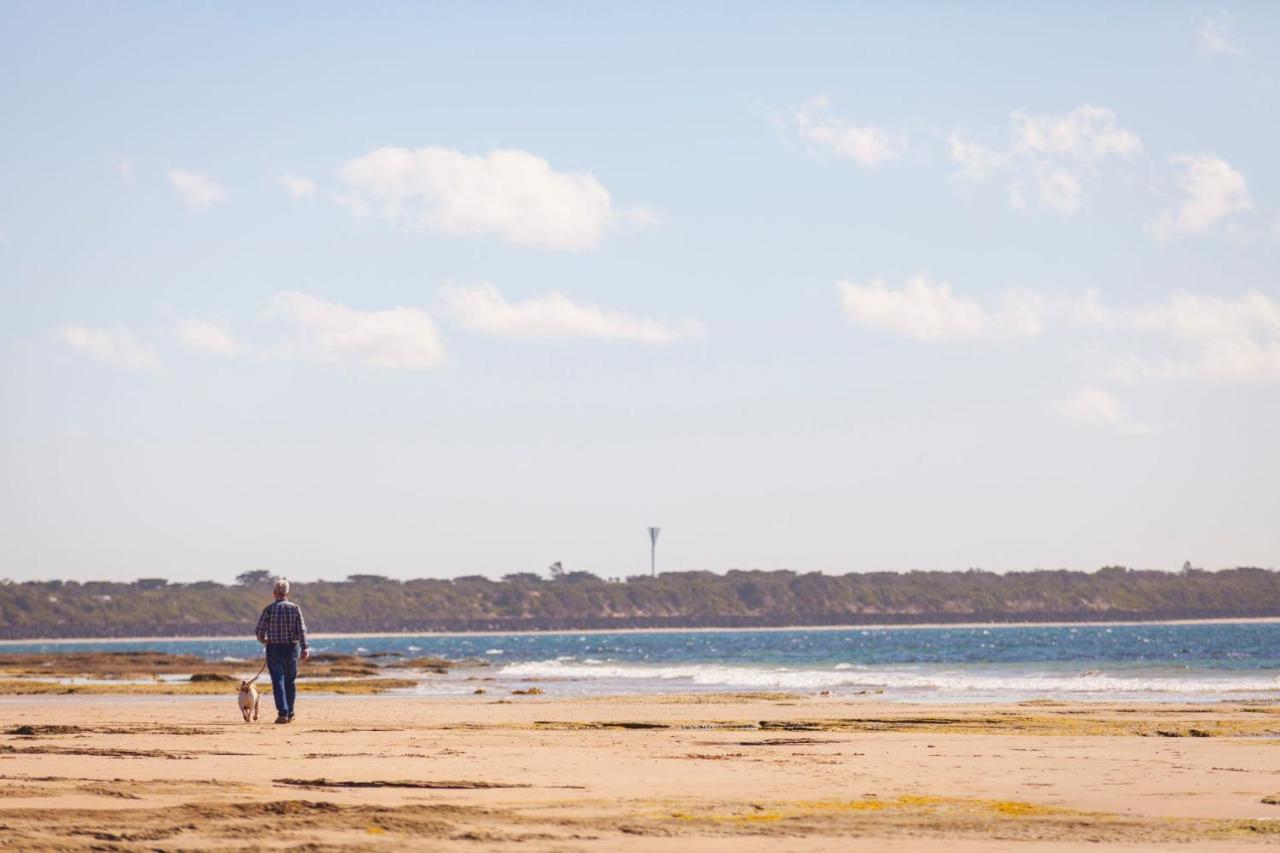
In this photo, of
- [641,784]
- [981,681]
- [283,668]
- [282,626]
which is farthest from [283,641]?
[981,681]

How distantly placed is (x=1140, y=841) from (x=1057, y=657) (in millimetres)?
57527

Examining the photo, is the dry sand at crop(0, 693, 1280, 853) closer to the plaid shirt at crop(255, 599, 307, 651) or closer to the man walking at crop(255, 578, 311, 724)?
the man walking at crop(255, 578, 311, 724)

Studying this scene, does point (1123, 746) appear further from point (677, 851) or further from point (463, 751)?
point (677, 851)

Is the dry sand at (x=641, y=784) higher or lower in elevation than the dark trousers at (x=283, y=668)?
lower

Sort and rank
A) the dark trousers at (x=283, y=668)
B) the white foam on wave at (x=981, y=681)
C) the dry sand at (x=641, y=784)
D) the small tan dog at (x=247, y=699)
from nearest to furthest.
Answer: the dry sand at (x=641, y=784) < the small tan dog at (x=247, y=699) < the dark trousers at (x=283, y=668) < the white foam on wave at (x=981, y=681)

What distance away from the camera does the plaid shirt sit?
1812 centimetres

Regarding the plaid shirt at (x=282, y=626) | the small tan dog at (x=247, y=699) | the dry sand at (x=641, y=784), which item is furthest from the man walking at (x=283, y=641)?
the dry sand at (x=641, y=784)

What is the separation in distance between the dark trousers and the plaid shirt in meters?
0.08

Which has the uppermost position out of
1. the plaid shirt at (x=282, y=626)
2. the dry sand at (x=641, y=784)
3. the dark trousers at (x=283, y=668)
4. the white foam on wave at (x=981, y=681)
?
the plaid shirt at (x=282, y=626)

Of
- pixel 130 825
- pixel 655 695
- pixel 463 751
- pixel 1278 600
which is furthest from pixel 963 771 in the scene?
pixel 1278 600

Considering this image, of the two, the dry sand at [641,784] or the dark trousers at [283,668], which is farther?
the dark trousers at [283,668]

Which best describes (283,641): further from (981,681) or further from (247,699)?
(981,681)

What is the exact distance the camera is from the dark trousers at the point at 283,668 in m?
18.0

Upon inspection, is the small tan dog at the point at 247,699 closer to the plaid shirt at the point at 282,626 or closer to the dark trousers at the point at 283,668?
the dark trousers at the point at 283,668
